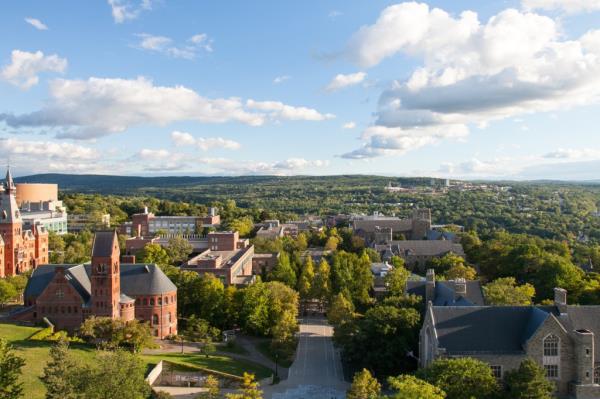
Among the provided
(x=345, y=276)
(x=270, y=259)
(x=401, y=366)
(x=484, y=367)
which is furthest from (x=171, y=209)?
(x=484, y=367)

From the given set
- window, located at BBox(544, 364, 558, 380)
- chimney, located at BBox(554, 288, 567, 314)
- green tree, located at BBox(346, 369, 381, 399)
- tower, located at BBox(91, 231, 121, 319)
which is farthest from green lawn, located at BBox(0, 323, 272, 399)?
chimney, located at BBox(554, 288, 567, 314)

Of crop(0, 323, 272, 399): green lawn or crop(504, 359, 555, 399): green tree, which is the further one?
crop(0, 323, 272, 399): green lawn

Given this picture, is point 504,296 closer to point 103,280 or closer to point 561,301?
point 561,301

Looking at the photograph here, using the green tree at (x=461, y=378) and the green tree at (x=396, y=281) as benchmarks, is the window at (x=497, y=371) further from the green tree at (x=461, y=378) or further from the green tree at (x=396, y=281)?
the green tree at (x=396, y=281)

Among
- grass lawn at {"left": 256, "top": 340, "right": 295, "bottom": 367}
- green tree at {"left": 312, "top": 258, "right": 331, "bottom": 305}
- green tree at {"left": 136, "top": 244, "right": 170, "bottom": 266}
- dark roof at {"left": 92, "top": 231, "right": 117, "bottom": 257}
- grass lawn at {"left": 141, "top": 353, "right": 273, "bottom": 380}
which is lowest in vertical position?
grass lawn at {"left": 256, "top": 340, "right": 295, "bottom": 367}

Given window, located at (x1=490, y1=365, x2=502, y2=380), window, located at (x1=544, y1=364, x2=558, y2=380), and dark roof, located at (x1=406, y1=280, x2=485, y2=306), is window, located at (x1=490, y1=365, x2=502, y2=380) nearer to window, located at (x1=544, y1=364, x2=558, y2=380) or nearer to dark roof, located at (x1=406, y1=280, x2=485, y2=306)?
window, located at (x1=544, y1=364, x2=558, y2=380)

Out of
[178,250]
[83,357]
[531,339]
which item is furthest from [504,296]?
[178,250]

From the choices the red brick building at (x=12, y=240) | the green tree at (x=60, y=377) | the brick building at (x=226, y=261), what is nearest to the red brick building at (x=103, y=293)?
the brick building at (x=226, y=261)

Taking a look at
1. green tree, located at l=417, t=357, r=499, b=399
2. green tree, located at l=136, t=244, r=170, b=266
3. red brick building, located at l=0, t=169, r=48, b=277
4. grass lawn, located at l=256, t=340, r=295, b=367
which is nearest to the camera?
green tree, located at l=417, t=357, r=499, b=399
